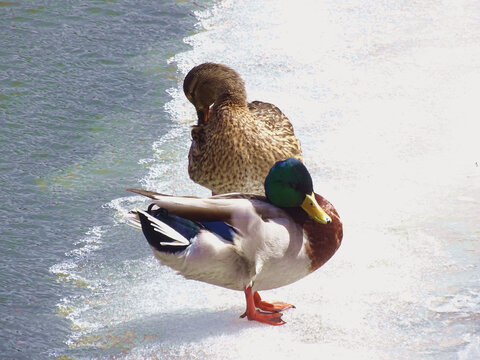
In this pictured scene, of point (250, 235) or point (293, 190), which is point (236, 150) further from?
point (250, 235)

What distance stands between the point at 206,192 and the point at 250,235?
1634 millimetres

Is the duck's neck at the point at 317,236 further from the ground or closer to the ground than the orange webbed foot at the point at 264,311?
further from the ground

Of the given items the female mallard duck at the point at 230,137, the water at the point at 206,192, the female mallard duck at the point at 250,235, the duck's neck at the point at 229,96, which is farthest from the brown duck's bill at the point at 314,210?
the duck's neck at the point at 229,96

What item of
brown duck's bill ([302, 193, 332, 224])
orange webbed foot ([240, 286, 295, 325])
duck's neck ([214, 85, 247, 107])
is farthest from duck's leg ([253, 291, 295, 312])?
duck's neck ([214, 85, 247, 107])

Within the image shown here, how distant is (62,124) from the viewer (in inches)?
240

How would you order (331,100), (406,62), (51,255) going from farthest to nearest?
(406,62) < (331,100) < (51,255)

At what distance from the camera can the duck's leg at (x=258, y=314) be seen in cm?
372

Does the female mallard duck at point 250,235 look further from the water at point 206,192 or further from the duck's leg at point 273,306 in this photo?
the water at point 206,192

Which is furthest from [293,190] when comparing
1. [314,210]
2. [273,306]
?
[273,306]

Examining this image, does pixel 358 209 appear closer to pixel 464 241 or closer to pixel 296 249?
pixel 464 241

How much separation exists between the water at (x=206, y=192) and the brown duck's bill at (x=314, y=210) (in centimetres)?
42

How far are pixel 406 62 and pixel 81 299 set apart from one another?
3662mm

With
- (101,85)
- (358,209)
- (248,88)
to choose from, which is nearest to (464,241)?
(358,209)

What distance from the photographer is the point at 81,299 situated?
413 cm
